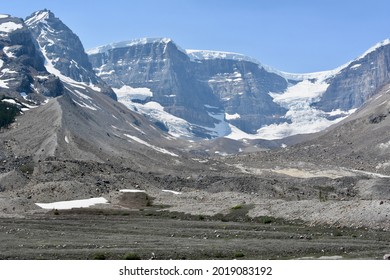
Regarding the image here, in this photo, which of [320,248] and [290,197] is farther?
[290,197]

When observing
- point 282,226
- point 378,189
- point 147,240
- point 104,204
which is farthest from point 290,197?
point 147,240

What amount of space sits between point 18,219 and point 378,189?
8572cm

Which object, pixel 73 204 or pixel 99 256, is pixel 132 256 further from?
pixel 73 204

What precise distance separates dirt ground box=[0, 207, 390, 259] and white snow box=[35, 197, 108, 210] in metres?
14.4

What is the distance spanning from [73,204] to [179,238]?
53508 mm

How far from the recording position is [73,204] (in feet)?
373

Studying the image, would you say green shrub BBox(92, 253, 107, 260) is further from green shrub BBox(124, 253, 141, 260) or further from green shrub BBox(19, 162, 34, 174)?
green shrub BBox(19, 162, 34, 174)

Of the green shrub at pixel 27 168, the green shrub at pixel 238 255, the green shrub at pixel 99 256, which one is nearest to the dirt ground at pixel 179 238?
the green shrub at pixel 238 255
